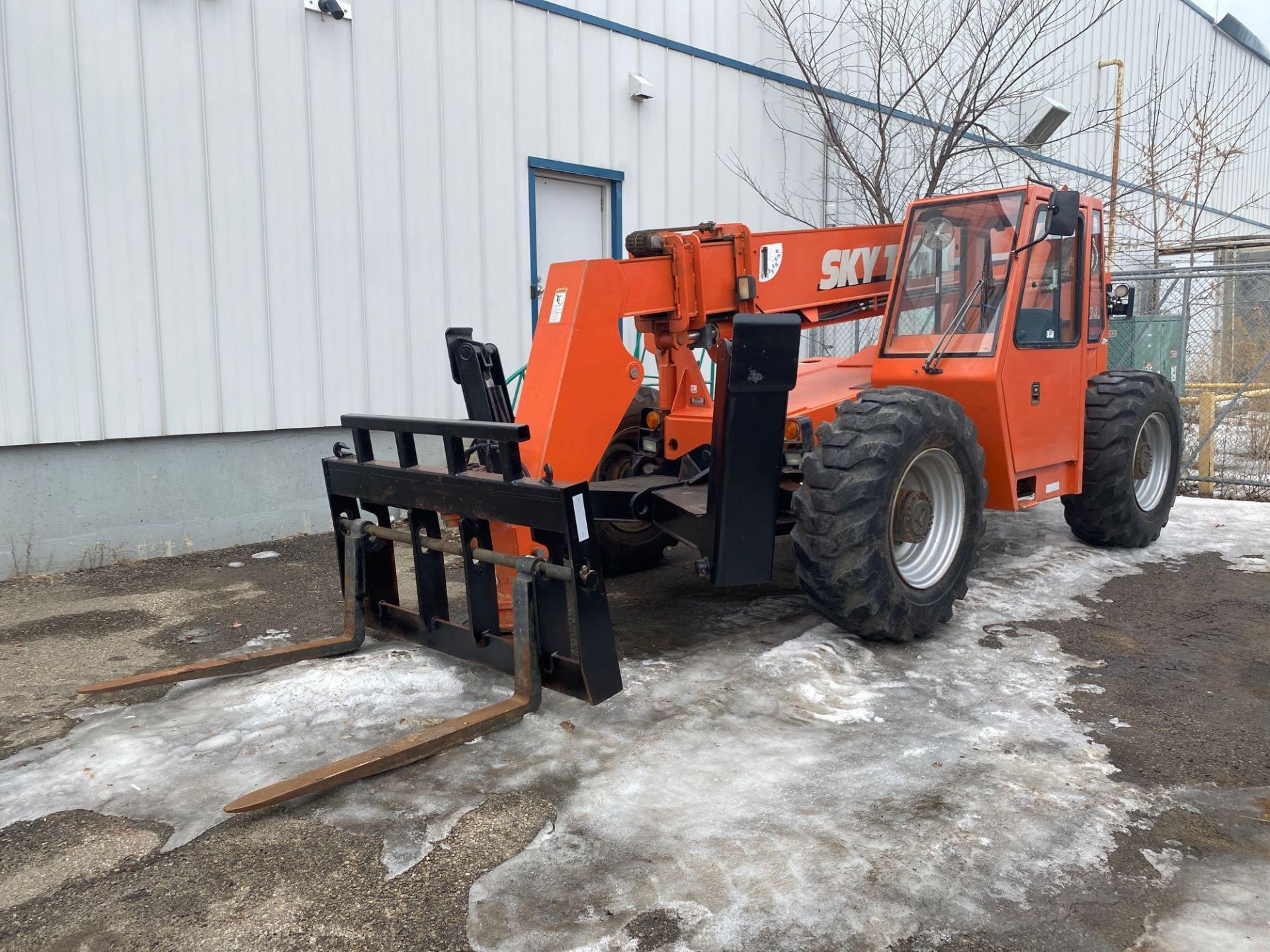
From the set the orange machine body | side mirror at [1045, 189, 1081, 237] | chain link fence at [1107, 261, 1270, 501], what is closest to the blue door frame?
the orange machine body

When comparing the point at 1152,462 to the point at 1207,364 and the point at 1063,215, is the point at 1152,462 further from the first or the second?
the point at 1207,364

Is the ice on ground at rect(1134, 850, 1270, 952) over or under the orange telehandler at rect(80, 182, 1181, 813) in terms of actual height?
under

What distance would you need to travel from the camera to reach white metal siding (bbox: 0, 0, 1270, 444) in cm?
663

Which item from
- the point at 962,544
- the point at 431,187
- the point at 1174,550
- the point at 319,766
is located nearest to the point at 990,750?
Answer: the point at 962,544

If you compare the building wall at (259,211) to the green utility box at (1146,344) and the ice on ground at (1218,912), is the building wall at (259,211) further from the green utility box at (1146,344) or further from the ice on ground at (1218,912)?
the ice on ground at (1218,912)

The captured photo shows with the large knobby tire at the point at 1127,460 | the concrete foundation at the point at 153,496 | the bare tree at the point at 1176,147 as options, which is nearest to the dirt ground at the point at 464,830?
the concrete foundation at the point at 153,496

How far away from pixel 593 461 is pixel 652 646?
1.13 meters

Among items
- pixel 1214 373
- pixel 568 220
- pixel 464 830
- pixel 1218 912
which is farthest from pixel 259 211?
pixel 1214 373

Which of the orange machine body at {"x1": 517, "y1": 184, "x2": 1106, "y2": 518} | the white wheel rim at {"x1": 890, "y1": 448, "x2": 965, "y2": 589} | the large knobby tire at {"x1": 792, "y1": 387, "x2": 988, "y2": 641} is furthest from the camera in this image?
the white wheel rim at {"x1": 890, "y1": 448, "x2": 965, "y2": 589}

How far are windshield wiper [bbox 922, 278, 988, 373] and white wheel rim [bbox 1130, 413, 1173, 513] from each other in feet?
7.81

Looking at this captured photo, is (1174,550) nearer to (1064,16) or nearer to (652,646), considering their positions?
(652,646)

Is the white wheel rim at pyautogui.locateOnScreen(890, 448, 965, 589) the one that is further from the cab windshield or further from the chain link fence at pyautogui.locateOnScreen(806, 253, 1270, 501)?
the chain link fence at pyautogui.locateOnScreen(806, 253, 1270, 501)

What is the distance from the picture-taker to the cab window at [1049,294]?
578 cm

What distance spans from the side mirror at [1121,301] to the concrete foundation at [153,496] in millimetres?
5934
